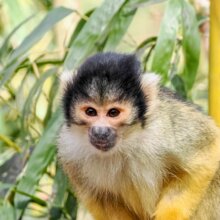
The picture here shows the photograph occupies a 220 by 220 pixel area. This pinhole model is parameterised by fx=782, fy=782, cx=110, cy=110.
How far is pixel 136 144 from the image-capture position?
10.4ft

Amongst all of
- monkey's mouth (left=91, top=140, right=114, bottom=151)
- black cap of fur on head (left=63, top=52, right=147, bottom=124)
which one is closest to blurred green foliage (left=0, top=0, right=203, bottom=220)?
black cap of fur on head (left=63, top=52, right=147, bottom=124)

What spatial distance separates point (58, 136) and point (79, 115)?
0.33m

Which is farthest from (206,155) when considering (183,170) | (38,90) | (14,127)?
(14,127)

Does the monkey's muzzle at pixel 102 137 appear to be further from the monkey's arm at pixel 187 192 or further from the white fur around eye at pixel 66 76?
the monkey's arm at pixel 187 192

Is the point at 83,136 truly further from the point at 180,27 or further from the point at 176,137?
the point at 180,27

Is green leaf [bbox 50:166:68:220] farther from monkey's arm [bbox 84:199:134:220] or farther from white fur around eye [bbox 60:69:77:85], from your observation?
white fur around eye [bbox 60:69:77:85]

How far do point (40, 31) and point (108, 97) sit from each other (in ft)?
2.91

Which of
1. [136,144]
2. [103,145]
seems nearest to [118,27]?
[136,144]

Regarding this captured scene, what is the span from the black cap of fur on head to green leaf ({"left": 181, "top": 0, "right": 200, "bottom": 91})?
64 centimetres

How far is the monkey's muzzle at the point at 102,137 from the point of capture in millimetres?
2984

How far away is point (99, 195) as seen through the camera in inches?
134

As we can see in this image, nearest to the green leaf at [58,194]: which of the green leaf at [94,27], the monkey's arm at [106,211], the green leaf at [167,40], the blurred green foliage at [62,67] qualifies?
the blurred green foliage at [62,67]

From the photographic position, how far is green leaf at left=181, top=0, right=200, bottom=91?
3.70 meters

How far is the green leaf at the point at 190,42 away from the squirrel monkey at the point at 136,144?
0.39m
